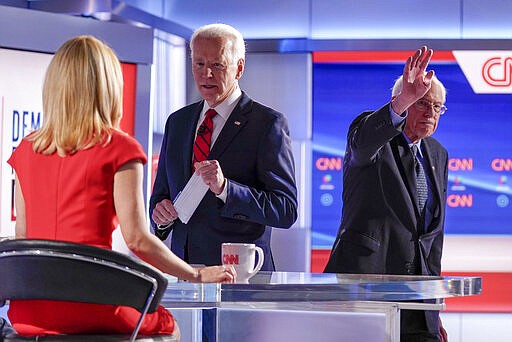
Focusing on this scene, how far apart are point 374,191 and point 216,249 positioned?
60cm

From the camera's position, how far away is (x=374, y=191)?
10.9 ft

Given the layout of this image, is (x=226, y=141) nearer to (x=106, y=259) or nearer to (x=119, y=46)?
(x=106, y=259)

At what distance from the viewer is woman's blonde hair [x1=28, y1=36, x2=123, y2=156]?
6.41 feet

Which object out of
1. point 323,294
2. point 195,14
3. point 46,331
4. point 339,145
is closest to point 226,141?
point 323,294

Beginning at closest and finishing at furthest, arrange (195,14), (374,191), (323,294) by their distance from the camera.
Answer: (323,294), (374,191), (195,14)

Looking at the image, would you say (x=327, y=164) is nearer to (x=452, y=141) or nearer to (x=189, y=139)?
(x=452, y=141)

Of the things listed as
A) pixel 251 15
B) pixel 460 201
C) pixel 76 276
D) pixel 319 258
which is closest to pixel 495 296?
pixel 460 201

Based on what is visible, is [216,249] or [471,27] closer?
[216,249]

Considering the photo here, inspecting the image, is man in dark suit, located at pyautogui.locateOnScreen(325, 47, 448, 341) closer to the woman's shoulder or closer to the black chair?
the woman's shoulder

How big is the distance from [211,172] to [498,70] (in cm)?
419

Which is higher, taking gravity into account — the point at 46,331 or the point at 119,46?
the point at 119,46

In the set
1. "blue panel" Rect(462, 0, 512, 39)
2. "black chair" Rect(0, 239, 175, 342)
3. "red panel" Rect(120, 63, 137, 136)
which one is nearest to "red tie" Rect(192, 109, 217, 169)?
"black chair" Rect(0, 239, 175, 342)

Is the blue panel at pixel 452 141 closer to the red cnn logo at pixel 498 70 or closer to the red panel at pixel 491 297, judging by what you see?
the red cnn logo at pixel 498 70

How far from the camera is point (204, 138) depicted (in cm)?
321
